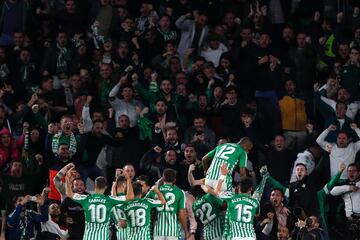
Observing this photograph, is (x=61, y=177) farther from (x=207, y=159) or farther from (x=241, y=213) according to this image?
(x=241, y=213)

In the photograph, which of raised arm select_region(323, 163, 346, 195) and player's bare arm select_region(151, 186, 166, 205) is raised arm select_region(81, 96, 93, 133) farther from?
raised arm select_region(323, 163, 346, 195)

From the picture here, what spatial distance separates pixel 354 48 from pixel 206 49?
3.34 metres

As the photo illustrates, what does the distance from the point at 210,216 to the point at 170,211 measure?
0.80 m

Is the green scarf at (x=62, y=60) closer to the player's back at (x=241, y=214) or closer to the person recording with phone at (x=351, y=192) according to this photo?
the person recording with phone at (x=351, y=192)

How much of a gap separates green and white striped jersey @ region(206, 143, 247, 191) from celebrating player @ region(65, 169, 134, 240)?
172 cm

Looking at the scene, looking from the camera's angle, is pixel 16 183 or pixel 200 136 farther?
pixel 200 136

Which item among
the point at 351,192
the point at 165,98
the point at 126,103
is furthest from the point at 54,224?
the point at 351,192

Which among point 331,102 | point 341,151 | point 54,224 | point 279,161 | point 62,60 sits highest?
point 62,60

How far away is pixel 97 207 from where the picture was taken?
29.8 meters

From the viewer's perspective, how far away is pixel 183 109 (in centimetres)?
3475

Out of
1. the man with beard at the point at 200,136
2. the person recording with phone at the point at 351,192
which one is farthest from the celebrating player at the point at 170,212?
the person recording with phone at the point at 351,192

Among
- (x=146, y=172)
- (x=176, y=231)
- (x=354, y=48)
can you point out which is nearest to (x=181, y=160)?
(x=146, y=172)

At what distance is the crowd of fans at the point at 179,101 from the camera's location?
32.6 m

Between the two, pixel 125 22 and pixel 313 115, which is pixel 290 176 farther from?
pixel 125 22
